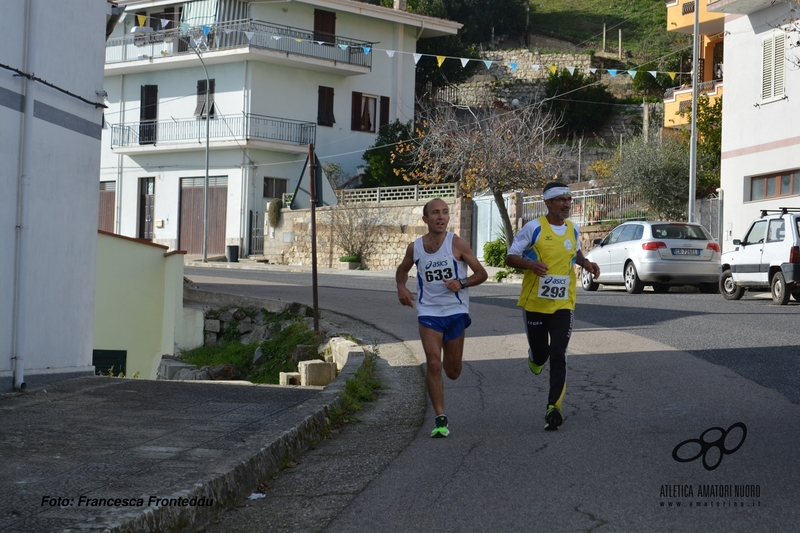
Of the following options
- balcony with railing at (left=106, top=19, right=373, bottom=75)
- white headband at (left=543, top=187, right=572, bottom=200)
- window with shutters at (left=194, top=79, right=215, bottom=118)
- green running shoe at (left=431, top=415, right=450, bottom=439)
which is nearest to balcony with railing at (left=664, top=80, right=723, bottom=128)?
balcony with railing at (left=106, top=19, right=373, bottom=75)

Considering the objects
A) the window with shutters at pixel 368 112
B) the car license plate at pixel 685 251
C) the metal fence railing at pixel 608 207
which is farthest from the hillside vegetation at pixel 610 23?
the car license plate at pixel 685 251

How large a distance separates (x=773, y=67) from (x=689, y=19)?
9.25 meters

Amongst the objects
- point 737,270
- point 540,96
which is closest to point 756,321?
point 737,270

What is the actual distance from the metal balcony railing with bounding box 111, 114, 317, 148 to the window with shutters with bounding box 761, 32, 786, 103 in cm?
2100

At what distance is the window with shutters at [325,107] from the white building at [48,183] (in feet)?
109

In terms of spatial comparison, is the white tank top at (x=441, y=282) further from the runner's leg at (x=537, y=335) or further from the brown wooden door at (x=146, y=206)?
the brown wooden door at (x=146, y=206)

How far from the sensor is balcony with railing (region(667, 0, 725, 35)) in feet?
111

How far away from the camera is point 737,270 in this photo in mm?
19219

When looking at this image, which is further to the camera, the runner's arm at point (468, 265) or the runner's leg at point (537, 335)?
the runner's leg at point (537, 335)

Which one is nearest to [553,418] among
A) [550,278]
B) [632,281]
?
[550,278]

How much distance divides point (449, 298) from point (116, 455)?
101 inches

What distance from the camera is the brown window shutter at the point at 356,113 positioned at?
44.9 m

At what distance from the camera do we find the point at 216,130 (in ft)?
139

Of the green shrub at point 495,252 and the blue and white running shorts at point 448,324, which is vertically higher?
the green shrub at point 495,252
